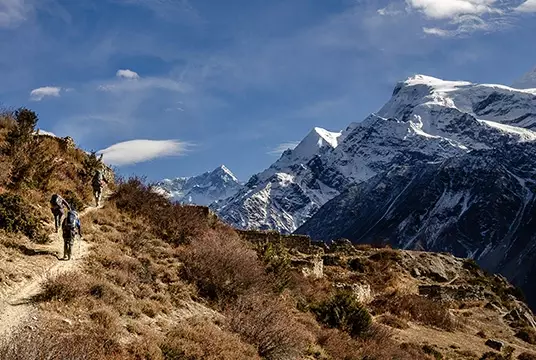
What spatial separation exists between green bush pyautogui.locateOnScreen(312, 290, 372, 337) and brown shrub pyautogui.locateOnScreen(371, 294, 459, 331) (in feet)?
22.5

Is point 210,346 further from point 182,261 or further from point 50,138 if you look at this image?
point 50,138

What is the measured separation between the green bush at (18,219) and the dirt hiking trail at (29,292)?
58 cm

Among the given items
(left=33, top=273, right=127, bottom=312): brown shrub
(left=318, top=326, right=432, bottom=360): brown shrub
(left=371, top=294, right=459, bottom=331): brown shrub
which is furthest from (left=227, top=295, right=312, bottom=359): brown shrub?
(left=371, top=294, right=459, bottom=331): brown shrub

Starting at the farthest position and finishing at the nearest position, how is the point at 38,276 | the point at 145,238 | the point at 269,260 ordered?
the point at 269,260 → the point at 145,238 → the point at 38,276

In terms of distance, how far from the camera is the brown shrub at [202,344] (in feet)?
38.3

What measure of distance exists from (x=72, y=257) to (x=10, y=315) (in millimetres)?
4866

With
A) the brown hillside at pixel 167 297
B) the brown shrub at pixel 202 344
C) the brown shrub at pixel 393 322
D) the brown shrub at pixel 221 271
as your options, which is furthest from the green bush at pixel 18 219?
the brown shrub at pixel 393 322

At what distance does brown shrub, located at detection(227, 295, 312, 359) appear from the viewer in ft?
46.8

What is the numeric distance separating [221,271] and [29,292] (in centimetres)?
692

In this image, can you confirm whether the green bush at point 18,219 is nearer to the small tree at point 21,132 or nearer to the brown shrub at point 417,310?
the small tree at point 21,132

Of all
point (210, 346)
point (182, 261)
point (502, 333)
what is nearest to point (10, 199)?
point (182, 261)

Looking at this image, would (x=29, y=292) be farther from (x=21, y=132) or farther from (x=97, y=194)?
(x=21, y=132)

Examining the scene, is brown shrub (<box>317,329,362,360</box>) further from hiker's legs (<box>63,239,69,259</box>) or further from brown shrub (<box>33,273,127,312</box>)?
hiker's legs (<box>63,239,69,259</box>)

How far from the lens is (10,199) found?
17.5 m
